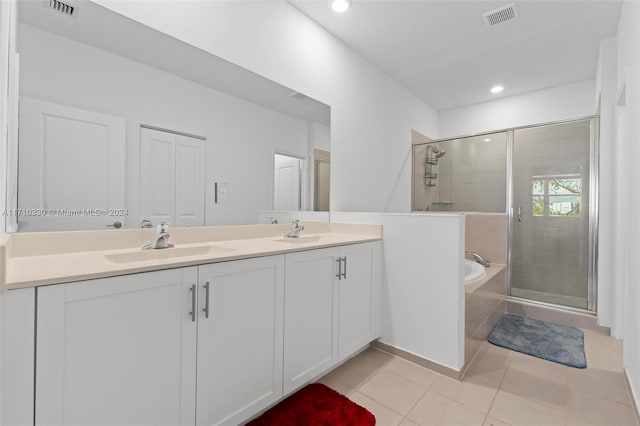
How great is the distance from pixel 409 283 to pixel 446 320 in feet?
0.99

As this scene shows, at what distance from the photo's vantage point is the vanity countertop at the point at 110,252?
89 cm

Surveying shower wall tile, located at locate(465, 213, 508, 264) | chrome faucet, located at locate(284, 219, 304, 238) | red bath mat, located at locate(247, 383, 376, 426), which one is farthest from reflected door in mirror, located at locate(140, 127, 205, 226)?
shower wall tile, located at locate(465, 213, 508, 264)

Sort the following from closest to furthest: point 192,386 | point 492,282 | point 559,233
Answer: point 192,386, point 492,282, point 559,233

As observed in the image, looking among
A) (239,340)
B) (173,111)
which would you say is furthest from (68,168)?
(239,340)

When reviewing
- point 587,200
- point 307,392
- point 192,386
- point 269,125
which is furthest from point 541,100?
point 192,386

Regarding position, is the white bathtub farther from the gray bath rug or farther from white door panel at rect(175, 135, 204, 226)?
white door panel at rect(175, 135, 204, 226)

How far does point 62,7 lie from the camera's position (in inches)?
48.5

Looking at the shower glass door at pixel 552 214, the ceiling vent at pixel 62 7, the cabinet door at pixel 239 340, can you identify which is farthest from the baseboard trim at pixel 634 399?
the ceiling vent at pixel 62 7

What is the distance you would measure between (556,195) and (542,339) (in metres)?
1.37

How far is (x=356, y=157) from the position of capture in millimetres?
2764

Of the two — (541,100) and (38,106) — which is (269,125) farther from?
(541,100)

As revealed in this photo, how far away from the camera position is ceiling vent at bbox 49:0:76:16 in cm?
121

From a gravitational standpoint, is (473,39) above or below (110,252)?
above

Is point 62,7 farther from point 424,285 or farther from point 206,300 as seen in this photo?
point 424,285
